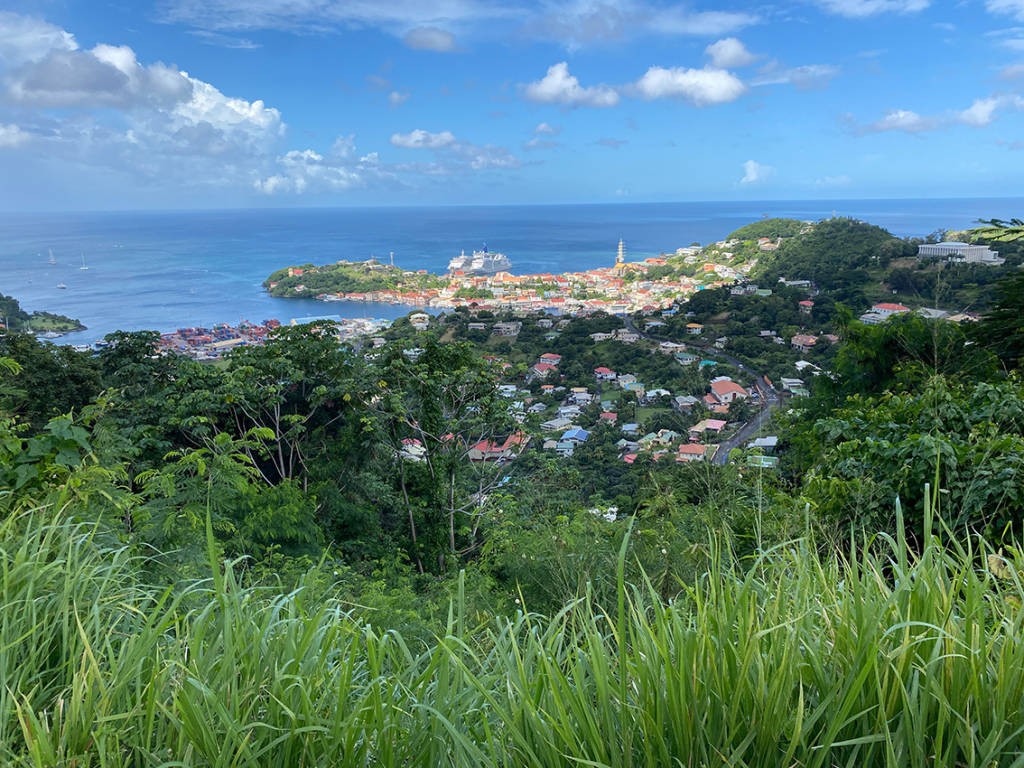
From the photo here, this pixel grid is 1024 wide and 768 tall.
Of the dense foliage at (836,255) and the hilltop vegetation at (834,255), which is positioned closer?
the dense foliage at (836,255)

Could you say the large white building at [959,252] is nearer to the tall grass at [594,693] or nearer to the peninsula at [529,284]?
the peninsula at [529,284]

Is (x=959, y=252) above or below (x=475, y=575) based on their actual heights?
above

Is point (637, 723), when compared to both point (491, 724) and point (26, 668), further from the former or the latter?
point (26, 668)

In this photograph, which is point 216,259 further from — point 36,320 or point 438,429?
point 438,429

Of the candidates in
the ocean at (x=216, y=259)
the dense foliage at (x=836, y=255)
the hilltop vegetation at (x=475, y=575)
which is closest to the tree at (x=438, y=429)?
the hilltop vegetation at (x=475, y=575)

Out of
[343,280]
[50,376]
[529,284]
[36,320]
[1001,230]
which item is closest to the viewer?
[1001,230]

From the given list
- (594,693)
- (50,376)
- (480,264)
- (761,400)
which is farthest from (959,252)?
(480,264)
